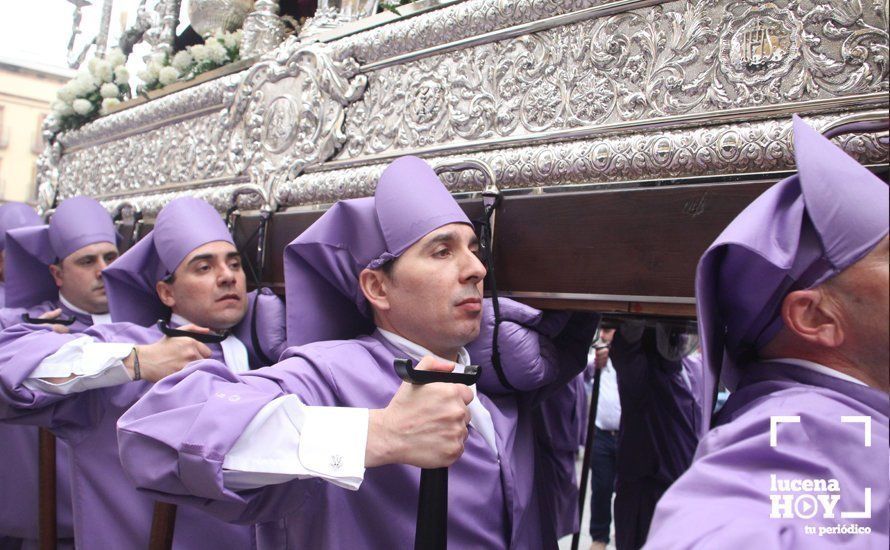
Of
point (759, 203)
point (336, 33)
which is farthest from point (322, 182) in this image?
point (759, 203)

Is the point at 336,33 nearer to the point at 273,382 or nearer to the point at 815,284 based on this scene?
the point at 273,382

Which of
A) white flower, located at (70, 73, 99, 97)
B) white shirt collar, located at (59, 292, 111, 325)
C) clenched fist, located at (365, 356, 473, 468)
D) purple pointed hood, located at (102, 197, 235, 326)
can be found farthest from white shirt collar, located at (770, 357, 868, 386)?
white flower, located at (70, 73, 99, 97)

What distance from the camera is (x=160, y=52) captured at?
333 centimetres

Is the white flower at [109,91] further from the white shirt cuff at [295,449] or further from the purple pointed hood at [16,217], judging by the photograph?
the white shirt cuff at [295,449]

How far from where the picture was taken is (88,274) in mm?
2912

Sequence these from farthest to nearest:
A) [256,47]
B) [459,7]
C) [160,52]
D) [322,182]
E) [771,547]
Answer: [160,52] → [256,47] → [322,182] → [459,7] → [771,547]

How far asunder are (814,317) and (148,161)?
2.69 meters

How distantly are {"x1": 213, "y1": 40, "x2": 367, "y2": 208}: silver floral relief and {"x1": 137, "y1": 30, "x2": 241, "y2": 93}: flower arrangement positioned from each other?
0.36 metres

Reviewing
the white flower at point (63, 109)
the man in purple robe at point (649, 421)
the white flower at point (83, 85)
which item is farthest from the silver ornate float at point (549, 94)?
the man in purple robe at point (649, 421)

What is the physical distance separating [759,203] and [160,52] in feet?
9.75

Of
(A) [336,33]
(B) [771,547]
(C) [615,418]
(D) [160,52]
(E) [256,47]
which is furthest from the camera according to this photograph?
(C) [615,418]

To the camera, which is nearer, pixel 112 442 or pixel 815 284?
pixel 815 284

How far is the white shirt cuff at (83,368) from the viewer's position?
199 cm

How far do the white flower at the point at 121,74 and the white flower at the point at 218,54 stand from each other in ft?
2.86
